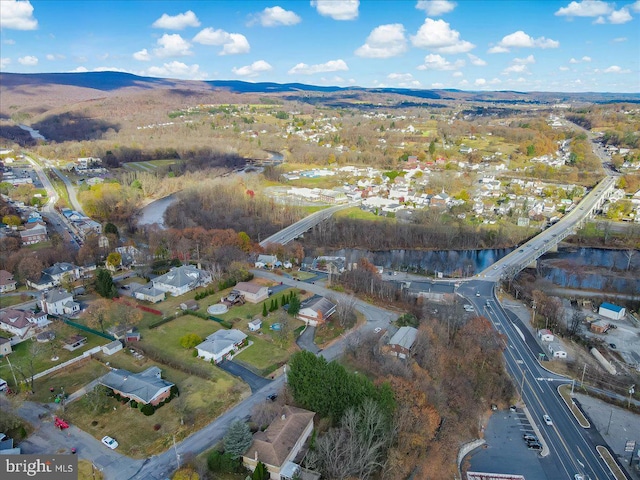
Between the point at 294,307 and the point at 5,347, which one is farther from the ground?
the point at 294,307

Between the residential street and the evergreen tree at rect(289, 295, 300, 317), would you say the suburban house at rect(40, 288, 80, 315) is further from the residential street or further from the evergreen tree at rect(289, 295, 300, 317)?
the evergreen tree at rect(289, 295, 300, 317)

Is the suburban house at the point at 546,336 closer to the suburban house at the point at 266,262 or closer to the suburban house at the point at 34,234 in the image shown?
the suburban house at the point at 266,262

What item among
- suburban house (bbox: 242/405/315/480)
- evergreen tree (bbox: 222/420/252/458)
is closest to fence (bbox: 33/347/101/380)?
evergreen tree (bbox: 222/420/252/458)

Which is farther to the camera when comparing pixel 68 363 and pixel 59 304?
pixel 59 304

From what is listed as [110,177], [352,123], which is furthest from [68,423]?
[352,123]

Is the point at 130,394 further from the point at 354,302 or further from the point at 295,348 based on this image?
Answer: the point at 354,302

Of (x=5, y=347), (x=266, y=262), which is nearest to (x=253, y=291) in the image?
(x=266, y=262)

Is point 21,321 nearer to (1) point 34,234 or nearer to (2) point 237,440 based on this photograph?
(2) point 237,440

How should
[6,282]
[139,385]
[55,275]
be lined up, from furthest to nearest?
[55,275] → [6,282] → [139,385]
